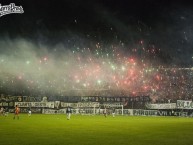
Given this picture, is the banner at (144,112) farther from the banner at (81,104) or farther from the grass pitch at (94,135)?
the grass pitch at (94,135)

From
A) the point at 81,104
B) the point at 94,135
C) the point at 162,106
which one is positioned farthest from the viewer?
the point at 81,104

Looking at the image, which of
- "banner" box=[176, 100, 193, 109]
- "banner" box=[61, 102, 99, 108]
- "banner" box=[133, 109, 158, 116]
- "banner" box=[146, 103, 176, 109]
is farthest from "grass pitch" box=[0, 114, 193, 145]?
"banner" box=[61, 102, 99, 108]

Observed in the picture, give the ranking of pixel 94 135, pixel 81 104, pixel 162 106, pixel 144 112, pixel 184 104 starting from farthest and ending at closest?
1. pixel 81 104
2. pixel 144 112
3. pixel 162 106
4. pixel 184 104
5. pixel 94 135

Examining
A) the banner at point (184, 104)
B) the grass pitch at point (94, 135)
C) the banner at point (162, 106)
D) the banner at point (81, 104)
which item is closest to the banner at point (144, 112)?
the banner at point (162, 106)

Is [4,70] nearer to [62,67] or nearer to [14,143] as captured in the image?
[62,67]

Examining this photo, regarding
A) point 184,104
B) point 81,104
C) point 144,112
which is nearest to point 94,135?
point 184,104

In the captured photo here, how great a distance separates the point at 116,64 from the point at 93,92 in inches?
437

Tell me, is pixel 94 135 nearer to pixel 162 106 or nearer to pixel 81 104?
pixel 162 106

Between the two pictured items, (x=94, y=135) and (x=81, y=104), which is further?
(x=81, y=104)

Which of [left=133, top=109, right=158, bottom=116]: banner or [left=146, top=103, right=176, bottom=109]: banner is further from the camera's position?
[left=133, top=109, right=158, bottom=116]: banner

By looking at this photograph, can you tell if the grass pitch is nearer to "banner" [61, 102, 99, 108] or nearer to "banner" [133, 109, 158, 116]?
"banner" [133, 109, 158, 116]

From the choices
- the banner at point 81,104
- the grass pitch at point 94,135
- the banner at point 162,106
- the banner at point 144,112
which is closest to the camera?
the grass pitch at point 94,135

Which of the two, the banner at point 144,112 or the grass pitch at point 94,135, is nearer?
the grass pitch at point 94,135

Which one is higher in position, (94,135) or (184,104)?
(184,104)
